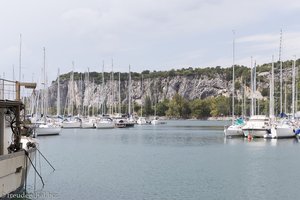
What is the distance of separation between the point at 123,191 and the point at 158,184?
340 centimetres

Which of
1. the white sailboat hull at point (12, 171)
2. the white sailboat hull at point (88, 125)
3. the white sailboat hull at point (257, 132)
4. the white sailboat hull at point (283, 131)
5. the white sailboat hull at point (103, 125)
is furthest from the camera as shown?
the white sailboat hull at point (88, 125)

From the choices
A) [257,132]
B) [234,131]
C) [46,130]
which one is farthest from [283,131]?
[46,130]

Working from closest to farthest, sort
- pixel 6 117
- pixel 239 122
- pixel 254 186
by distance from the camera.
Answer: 1. pixel 6 117
2. pixel 254 186
3. pixel 239 122

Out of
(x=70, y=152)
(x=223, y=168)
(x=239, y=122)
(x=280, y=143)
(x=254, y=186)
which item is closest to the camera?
(x=254, y=186)

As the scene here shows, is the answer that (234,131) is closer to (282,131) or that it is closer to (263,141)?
(282,131)

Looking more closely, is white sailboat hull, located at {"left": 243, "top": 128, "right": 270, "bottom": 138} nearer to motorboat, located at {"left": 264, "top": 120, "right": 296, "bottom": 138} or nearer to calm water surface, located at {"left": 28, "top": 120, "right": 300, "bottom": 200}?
motorboat, located at {"left": 264, "top": 120, "right": 296, "bottom": 138}

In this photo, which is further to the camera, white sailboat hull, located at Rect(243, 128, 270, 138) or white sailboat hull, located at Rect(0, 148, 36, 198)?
white sailboat hull, located at Rect(243, 128, 270, 138)

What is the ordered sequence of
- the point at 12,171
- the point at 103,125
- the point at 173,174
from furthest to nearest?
the point at 103,125 → the point at 173,174 → the point at 12,171

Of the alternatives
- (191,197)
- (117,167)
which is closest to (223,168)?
(117,167)

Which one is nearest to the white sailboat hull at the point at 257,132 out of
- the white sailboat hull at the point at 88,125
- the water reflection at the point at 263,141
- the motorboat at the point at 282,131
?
the motorboat at the point at 282,131

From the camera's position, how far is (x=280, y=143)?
71938mm

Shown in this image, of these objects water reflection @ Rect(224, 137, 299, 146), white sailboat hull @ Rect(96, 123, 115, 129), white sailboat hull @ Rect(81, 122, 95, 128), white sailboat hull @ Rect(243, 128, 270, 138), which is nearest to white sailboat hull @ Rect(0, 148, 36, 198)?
water reflection @ Rect(224, 137, 299, 146)

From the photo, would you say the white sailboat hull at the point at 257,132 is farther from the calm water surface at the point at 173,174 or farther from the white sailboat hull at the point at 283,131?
the calm water surface at the point at 173,174

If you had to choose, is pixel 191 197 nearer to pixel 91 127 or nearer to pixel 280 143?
pixel 280 143
